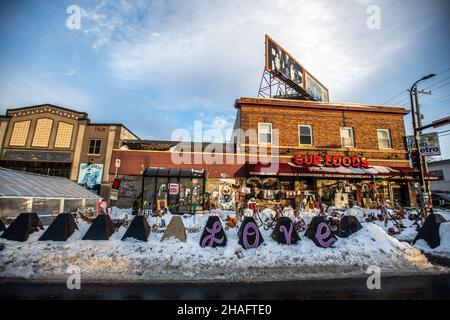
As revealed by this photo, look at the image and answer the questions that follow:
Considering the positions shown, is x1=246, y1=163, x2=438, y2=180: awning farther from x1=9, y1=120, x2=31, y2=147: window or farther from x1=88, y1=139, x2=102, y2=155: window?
x1=9, y1=120, x2=31, y2=147: window

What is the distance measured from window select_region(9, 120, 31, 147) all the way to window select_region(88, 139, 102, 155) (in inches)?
280

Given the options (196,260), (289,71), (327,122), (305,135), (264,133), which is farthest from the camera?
(289,71)

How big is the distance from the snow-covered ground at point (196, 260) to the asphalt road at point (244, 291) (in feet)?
1.28

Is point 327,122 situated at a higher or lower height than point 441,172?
higher

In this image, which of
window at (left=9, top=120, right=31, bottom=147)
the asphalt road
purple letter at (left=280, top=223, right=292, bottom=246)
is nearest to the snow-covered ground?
purple letter at (left=280, top=223, right=292, bottom=246)

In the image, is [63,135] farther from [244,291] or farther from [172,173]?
[244,291]

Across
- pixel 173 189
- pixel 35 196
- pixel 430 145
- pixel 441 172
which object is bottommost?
pixel 35 196

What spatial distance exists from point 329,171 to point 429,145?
17.9ft

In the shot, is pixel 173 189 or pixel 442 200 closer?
pixel 173 189

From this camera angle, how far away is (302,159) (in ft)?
54.0

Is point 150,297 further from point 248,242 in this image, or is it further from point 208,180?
point 208,180

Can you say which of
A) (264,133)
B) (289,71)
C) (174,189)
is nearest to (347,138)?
(264,133)
